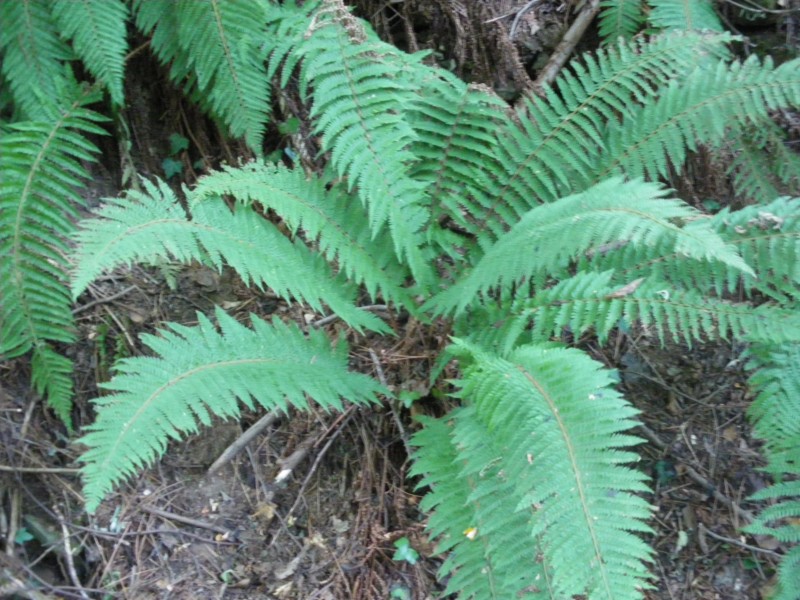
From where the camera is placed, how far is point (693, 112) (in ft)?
7.57

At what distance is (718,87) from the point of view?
2312mm

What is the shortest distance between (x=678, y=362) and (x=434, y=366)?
106 cm

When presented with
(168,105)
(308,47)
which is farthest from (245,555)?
(168,105)

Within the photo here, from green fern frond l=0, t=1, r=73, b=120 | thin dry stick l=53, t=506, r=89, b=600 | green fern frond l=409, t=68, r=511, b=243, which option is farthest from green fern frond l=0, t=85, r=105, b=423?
green fern frond l=409, t=68, r=511, b=243

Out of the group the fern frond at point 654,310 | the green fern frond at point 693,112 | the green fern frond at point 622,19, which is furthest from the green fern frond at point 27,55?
the green fern frond at point 622,19

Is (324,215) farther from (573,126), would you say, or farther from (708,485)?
(708,485)

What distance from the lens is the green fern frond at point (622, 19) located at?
2.95 m

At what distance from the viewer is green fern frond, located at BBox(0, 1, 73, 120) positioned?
7.88 feet

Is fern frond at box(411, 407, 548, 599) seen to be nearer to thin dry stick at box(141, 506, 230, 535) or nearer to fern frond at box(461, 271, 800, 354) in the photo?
fern frond at box(461, 271, 800, 354)

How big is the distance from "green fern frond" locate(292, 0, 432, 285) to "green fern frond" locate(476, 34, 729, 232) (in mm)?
368

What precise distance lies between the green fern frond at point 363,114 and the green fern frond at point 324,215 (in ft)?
0.38

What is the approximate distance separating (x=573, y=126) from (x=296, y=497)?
5.19 ft

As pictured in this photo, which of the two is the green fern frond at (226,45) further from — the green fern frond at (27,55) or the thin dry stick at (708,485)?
the thin dry stick at (708,485)

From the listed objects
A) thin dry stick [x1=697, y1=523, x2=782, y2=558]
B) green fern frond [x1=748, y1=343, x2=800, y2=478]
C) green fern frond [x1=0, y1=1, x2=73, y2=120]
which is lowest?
thin dry stick [x1=697, y1=523, x2=782, y2=558]
